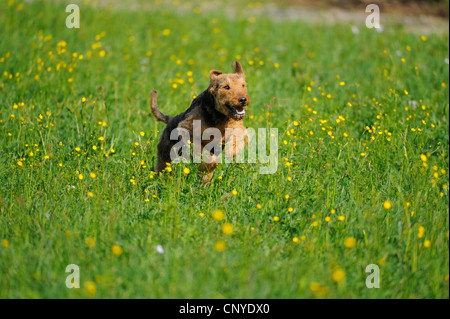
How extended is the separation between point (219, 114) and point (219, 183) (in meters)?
0.63

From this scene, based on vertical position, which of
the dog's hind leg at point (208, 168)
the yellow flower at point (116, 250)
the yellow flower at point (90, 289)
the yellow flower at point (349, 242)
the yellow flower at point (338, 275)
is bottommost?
the yellow flower at point (90, 289)

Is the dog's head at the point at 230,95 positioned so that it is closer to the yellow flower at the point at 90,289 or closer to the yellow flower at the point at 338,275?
the yellow flower at the point at 338,275

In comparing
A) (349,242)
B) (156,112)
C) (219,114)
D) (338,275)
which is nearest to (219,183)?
(219,114)

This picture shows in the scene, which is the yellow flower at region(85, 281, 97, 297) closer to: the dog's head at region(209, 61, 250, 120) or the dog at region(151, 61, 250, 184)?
the dog at region(151, 61, 250, 184)

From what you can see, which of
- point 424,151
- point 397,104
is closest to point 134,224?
point 424,151

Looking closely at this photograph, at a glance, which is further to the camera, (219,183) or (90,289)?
(219,183)

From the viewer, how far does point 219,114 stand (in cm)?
427

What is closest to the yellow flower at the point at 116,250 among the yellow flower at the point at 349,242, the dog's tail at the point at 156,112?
the yellow flower at the point at 349,242

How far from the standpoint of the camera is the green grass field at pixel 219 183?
10.1 ft

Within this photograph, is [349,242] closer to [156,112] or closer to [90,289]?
[90,289]

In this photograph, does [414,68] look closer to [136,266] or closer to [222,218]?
[222,218]

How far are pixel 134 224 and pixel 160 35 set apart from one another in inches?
231

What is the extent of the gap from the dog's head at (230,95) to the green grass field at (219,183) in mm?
566

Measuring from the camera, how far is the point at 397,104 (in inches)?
228
